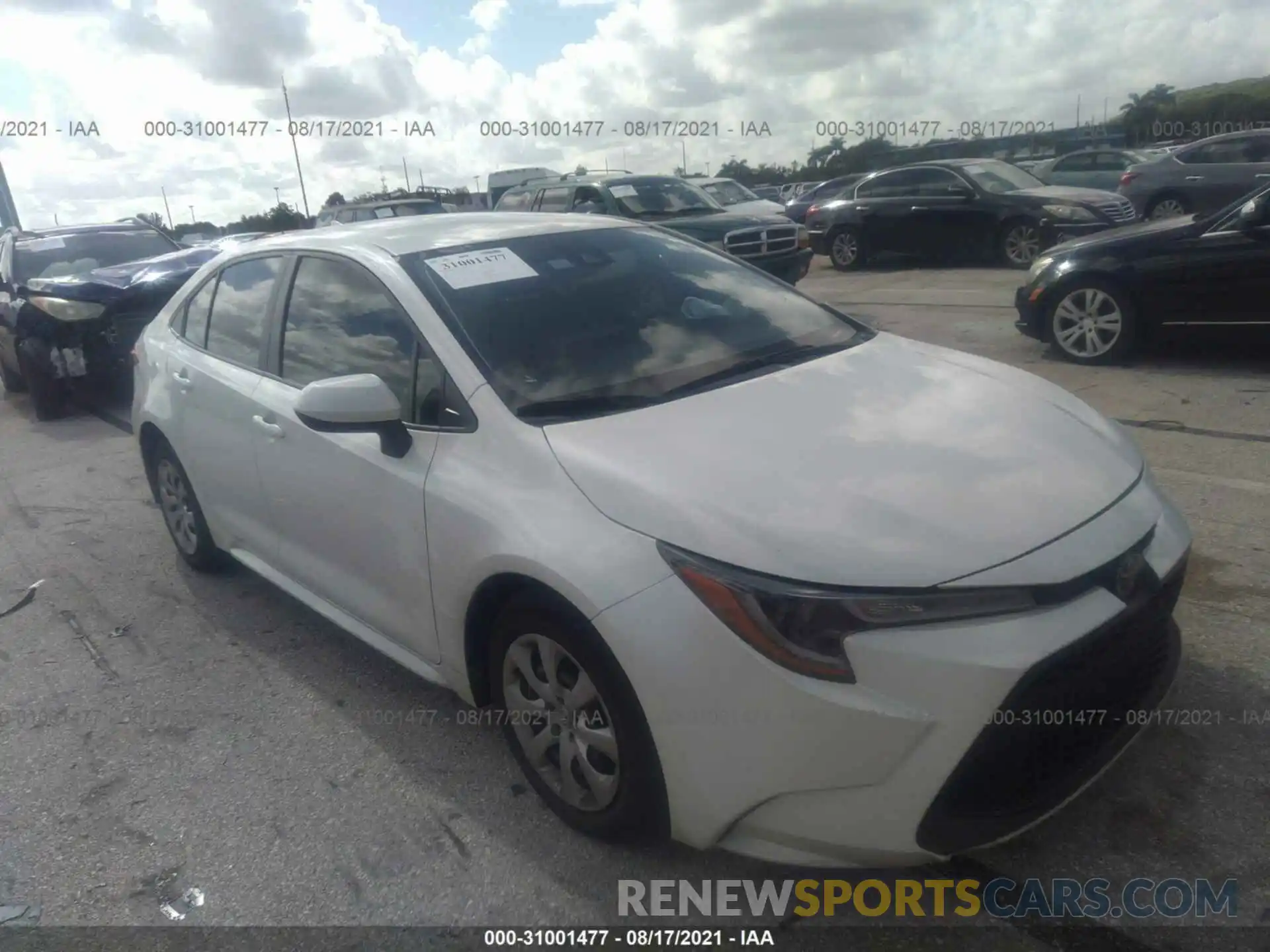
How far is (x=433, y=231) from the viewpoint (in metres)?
3.56

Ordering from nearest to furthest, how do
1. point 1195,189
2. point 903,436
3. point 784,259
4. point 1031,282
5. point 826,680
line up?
point 826,680 → point 903,436 → point 1031,282 → point 784,259 → point 1195,189

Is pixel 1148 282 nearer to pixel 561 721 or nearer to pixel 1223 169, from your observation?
pixel 561 721

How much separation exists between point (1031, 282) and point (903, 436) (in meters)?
5.59

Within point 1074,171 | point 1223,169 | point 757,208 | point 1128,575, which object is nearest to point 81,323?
point 1128,575

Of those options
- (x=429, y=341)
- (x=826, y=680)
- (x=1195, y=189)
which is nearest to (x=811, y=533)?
(x=826, y=680)

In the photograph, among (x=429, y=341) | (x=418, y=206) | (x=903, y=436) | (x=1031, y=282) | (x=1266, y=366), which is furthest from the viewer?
(x=418, y=206)

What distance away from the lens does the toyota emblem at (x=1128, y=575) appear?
2.25 metres

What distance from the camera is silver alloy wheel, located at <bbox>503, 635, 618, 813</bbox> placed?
97.5 inches

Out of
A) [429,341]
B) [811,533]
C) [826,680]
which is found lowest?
[826,680]

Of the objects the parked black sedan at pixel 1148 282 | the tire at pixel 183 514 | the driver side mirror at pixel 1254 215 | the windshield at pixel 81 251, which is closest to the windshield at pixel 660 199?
the windshield at pixel 81 251

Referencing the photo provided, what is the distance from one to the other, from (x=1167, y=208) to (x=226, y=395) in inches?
554

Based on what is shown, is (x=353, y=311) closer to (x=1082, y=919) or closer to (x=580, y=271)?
(x=580, y=271)

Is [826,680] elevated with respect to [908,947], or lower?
elevated

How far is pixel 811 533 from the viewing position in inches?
85.4
